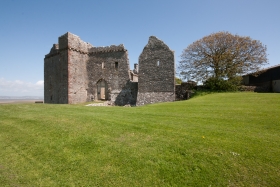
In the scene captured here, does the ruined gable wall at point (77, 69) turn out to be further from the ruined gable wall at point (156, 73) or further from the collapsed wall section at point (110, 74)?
the ruined gable wall at point (156, 73)

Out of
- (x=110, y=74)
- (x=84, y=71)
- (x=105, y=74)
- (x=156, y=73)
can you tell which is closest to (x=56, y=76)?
(x=84, y=71)

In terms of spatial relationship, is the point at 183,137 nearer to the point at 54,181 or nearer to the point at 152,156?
the point at 152,156

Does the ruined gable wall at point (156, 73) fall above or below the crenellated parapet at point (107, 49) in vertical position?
below

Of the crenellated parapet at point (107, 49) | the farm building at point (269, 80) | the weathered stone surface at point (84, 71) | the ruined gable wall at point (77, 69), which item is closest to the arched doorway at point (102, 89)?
the weathered stone surface at point (84, 71)

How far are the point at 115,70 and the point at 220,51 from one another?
1536cm

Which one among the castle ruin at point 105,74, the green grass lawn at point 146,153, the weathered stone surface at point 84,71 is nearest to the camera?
the green grass lawn at point 146,153

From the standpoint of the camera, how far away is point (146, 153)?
521cm

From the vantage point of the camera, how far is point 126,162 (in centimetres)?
495

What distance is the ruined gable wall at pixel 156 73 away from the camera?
20.6 metres

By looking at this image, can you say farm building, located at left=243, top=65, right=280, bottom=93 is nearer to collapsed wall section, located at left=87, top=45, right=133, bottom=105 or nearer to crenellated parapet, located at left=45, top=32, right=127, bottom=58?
collapsed wall section, located at left=87, top=45, right=133, bottom=105

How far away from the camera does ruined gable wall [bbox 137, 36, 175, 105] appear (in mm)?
20594

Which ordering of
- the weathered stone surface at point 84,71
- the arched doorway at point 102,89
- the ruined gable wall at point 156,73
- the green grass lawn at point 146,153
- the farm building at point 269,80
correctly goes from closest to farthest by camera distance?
the green grass lawn at point 146,153 < the farm building at point 269,80 < the ruined gable wall at point 156,73 < the weathered stone surface at point 84,71 < the arched doorway at point 102,89

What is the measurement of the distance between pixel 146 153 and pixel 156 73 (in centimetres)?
1666

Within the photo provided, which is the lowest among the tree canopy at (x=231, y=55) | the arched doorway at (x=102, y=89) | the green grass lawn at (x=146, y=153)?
the green grass lawn at (x=146, y=153)
